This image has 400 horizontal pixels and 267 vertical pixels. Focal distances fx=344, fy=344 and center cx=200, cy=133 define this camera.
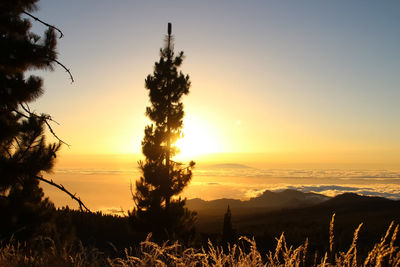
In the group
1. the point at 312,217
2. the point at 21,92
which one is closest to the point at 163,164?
the point at 21,92

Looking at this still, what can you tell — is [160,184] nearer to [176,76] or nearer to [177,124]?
[177,124]

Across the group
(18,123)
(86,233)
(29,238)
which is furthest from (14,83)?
(86,233)

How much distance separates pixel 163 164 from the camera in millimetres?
21297

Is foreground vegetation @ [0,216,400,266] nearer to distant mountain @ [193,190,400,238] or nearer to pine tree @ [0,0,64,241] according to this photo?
pine tree @ [0,0,64,241]

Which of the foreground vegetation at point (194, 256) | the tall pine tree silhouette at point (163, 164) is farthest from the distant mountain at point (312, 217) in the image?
the foreground vegetation at point (194, 256)

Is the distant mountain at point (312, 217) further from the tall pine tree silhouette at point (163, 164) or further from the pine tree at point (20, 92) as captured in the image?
the pine tree at point (20, 92)

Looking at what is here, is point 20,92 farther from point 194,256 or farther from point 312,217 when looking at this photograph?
point 312,217

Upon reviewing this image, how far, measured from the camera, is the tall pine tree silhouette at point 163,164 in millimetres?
20734

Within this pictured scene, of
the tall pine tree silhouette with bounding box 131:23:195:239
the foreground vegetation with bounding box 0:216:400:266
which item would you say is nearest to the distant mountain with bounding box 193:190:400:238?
the tall pine tree silhouette with bounding box 131:23:195:239

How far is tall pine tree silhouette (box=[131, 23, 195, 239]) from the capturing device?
2073cm

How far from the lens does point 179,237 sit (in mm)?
20281

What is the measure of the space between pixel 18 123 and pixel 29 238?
398 centimetres

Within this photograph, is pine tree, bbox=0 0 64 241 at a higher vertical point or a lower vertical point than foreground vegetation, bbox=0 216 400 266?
higher

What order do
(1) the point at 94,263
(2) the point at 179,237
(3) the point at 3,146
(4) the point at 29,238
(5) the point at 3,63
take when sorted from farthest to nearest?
(2) the point at 179,237, (4) the point at 29,238, (3) the point at 3,146, (5) the point at 3,63, (1) the point at 94,263
